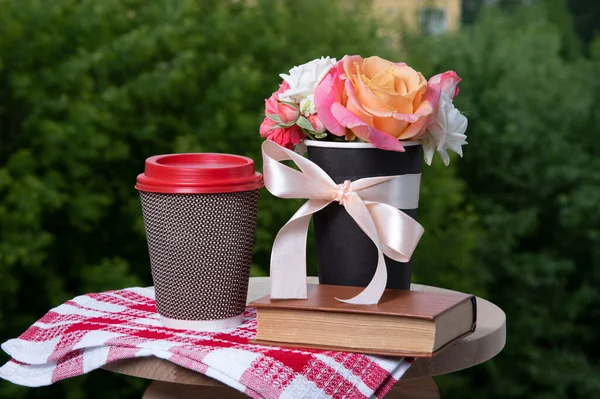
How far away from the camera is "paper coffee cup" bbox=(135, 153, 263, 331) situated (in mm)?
1446

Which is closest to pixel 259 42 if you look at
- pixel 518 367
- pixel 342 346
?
pixel 518 367

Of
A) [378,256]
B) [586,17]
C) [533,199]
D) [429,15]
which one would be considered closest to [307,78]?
[378,256]

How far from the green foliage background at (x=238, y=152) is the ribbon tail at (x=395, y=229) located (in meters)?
1.81

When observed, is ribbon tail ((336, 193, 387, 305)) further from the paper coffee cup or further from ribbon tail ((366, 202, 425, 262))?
the paper coffee cup

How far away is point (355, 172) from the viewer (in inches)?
58.9

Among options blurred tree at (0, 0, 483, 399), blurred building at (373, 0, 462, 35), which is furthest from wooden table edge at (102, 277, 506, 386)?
blurred building at (373, 0, 462, 35)

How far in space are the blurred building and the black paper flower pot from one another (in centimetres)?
326

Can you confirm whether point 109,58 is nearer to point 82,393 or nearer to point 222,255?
point 82,393

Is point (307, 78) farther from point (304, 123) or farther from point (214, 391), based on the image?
point (214, 391)

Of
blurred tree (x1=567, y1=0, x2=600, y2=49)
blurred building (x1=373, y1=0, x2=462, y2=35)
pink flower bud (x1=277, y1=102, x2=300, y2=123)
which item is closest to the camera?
pink flower bud (x1=277, y1=102, x2=300, y2=123)

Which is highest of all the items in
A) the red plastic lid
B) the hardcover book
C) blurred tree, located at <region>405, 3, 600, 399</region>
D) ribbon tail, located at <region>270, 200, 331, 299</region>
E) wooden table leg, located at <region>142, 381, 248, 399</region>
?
the red plastic lid

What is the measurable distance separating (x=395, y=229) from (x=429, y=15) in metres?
4.69

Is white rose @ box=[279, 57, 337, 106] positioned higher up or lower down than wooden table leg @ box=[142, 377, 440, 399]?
higher up

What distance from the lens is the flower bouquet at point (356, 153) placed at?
1.46m
